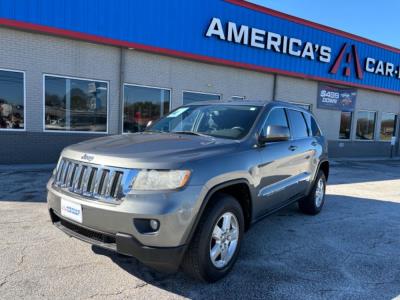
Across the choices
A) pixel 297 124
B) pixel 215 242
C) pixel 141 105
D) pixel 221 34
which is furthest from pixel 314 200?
pixel 221 34

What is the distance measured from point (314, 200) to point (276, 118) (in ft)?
6.75

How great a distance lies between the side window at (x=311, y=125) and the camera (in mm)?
6055

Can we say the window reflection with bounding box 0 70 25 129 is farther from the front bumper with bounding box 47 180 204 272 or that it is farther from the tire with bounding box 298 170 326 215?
the front bumper with bounding box 47 180 204 272

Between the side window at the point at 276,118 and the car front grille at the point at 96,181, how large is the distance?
6.44ft

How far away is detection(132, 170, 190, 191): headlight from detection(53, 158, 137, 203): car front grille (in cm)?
7

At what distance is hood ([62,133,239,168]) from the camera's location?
121 inches

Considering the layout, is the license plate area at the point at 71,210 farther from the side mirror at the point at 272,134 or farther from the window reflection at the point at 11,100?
the window reflection at the point at 11,100

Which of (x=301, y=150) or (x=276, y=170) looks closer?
(x=276, y=170)

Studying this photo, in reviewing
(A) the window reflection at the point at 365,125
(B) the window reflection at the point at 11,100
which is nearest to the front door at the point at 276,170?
(B) the window reflection at the point at 11,100

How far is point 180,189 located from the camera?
2.97 m

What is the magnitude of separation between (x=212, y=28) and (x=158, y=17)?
2313mm

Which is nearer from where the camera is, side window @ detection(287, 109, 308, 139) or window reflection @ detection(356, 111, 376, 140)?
side window @ detection(287, 109, 308, 139)

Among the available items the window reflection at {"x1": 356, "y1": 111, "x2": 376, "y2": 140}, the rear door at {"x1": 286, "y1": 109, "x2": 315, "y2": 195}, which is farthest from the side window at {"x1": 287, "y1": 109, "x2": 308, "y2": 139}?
the window reflection at {"x1": 356, "y1": 111, "x2": 376, "y2": 140}

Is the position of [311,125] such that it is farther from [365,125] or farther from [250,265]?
[365,125]
